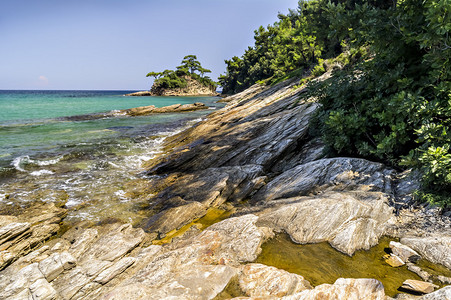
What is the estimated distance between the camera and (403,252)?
5.94 metres

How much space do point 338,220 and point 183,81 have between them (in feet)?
444

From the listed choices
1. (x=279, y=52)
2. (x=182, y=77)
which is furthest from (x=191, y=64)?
(x=279, y=52)

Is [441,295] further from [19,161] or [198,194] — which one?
[19,161]

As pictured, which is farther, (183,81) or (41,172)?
(183,81)

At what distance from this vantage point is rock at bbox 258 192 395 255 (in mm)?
6586

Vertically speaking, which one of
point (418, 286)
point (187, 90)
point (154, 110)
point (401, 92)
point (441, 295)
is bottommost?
point (418, 286)

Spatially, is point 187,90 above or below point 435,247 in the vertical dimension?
above

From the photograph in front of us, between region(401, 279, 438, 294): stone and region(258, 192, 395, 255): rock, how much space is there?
1.35 meters

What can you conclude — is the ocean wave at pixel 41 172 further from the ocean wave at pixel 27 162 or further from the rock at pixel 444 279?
the rock at pixel 444 279

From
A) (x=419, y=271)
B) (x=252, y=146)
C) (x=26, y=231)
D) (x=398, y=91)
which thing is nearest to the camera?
(x=419, y=271)

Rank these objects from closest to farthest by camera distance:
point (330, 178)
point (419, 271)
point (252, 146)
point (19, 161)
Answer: point (419, 271)
point (330, 178)
point (252, 146)
point (19, 161)

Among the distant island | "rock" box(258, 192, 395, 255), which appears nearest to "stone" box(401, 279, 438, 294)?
"rock" box(258, 192, 395, 255)

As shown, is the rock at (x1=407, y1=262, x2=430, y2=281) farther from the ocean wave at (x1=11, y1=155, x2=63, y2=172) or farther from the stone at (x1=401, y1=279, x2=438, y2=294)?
the ocean wave at (x1=11, y1=155, x2=63, y2=172)

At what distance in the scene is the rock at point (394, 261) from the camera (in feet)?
18.7
